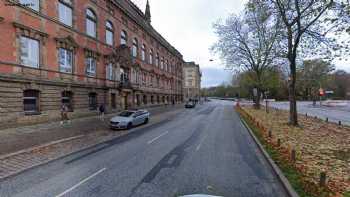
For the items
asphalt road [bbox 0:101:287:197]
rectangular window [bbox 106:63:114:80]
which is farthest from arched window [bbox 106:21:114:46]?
asphalt road [bbox 0:101:287:197]

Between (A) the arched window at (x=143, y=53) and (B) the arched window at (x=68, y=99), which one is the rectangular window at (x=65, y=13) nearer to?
(B) the arched window at (x=68, y=99)

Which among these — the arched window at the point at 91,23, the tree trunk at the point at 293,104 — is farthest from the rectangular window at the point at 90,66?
the tree trunk at the point at 293,104

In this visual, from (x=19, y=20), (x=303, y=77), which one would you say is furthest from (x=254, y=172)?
(x=303, y=77)

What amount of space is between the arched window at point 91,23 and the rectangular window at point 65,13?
2.82 metres

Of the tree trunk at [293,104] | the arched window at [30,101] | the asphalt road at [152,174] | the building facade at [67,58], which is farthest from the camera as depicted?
the arched window at [30,101]

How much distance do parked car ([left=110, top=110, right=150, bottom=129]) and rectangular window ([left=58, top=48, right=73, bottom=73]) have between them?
7.87 metres

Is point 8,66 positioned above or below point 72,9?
below

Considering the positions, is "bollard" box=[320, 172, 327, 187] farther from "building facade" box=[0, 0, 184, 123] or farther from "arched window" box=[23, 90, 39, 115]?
"arched window" box=[23, 90, 39, 115]

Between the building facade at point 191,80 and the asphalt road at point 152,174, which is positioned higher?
the building facade at point 191,80

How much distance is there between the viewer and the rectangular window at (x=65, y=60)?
20938 mm

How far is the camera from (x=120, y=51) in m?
31.7

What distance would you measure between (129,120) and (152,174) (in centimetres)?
1075

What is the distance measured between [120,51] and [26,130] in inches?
724

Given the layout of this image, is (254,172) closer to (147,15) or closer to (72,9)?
(72,9)
